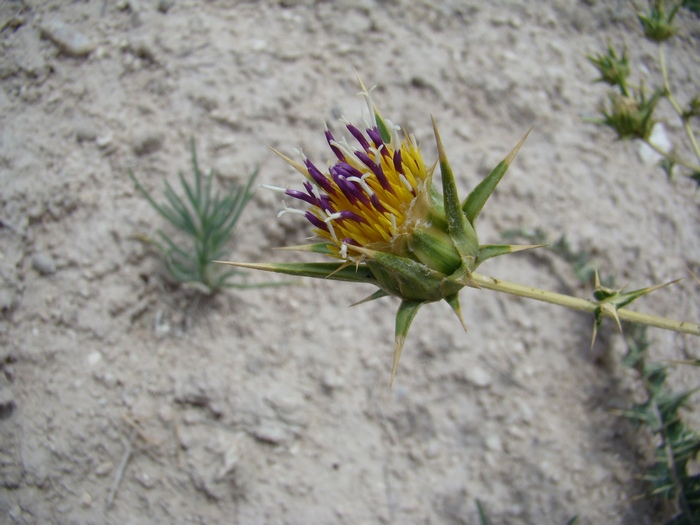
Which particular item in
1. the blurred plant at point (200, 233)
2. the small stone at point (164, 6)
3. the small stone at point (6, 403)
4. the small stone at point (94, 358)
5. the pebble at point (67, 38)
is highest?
the small stone at point (164, 6)

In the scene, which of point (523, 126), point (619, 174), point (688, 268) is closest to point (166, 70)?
point (523, 126)

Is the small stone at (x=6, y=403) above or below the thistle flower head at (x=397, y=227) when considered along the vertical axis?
below

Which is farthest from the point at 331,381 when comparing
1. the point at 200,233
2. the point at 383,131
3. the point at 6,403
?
the point at 6,403

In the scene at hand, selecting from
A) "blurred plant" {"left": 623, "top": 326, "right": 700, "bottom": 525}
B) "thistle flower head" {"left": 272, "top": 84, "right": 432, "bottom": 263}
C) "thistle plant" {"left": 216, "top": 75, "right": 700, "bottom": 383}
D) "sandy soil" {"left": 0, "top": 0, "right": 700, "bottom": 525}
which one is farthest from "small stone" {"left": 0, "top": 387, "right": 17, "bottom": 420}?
"blurred plant" {"left": 623, "top": 326, "right": 700, "bottom": 525}

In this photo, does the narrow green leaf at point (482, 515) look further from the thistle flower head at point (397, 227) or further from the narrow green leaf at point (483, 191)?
the narrow green leaf at point (483, 191)

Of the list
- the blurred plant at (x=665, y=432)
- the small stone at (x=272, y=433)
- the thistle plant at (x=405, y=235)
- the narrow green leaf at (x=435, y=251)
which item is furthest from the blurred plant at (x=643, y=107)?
the small stone at (x=272, y=433)

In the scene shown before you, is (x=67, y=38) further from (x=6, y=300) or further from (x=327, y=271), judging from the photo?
(x=327, y=271)

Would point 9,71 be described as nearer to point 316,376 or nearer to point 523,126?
point 316,376
